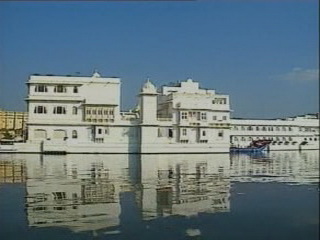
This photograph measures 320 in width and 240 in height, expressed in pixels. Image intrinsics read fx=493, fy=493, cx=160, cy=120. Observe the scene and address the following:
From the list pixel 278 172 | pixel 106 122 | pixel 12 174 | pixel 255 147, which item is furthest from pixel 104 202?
pixel 255 147

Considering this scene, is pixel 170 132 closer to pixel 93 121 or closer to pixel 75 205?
pixel 93 121

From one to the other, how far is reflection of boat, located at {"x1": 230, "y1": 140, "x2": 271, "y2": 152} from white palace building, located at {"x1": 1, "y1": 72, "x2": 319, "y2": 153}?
9.01ft

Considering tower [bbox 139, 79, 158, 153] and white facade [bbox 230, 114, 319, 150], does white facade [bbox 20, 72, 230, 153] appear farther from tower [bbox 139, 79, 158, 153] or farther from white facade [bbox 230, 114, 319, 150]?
white facade [bbox 230, 114, 319, 150]

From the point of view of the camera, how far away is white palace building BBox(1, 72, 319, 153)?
31719 mm

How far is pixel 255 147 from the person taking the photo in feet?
124

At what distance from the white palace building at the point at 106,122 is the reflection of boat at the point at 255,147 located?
2.75 meters

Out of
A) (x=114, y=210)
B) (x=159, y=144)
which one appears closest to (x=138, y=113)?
(x=159, y=144)

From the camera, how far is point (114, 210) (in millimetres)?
6566

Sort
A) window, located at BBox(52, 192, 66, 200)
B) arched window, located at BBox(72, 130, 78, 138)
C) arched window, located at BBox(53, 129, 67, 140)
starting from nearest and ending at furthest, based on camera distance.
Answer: window, located at BBox(52, 192, 66, 200) → arched window, located at BBox(53, 129, 67, 140) → arched window, located at BBox(72, 130, 78, 138)

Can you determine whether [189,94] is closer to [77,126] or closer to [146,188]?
[77,126]

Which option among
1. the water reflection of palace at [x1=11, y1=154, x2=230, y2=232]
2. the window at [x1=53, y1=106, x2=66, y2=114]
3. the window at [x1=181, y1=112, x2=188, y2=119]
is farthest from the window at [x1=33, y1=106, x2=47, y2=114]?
the water reflection of palace at [x1=11, y1=154, x2=230, y2=232]

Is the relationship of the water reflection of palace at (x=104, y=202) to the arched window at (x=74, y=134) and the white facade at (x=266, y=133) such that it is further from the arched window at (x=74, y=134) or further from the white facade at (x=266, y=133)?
the white facade at (x=266, y=133)

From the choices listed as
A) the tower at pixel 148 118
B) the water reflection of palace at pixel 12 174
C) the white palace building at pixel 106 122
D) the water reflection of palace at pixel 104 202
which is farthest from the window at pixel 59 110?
the water reflection of palace at pixel 104 202

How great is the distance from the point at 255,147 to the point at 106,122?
1228 cm
